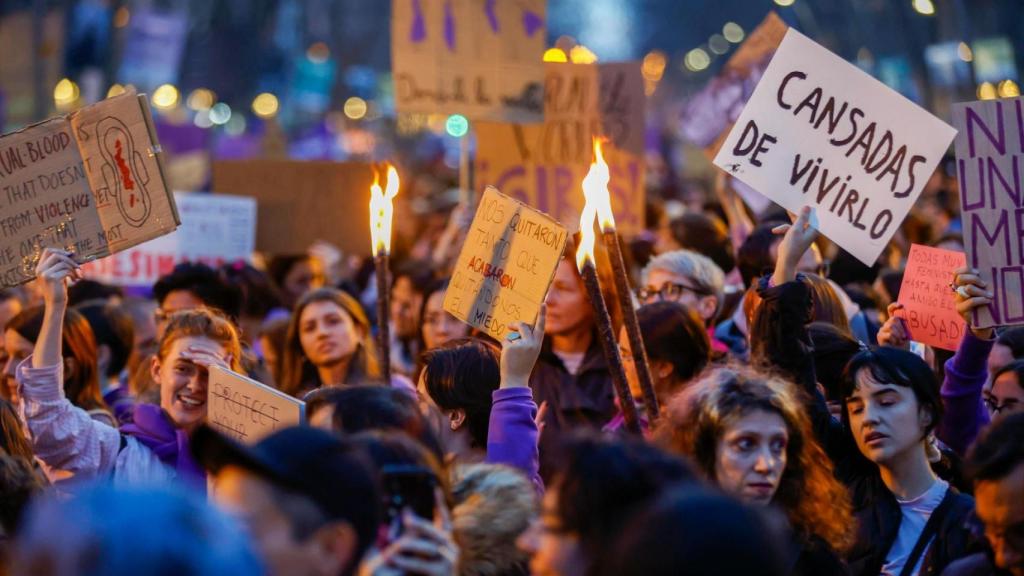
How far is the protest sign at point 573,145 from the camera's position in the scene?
9.95 metres

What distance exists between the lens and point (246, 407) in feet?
15.9

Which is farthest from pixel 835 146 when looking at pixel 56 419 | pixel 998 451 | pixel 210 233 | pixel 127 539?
pixel 210 233

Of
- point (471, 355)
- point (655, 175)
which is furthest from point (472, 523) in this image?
point (655, 175)

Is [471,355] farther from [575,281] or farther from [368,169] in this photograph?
[368,169]

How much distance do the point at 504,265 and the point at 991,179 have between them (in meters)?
1.66

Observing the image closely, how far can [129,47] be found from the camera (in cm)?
2853

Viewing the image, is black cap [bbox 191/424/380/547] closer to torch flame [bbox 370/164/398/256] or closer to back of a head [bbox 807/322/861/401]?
back of a head [bbox 807/322/861/401]

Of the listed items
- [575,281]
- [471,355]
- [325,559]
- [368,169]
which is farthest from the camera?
[368,169]

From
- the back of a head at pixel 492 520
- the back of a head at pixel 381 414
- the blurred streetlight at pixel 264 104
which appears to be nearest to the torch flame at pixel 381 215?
the back of a head at pixel 381 414

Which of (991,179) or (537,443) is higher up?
(991,179)

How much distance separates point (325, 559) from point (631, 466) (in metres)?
0.60

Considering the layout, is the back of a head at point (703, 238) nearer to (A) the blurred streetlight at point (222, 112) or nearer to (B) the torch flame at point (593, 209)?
(B) the torch flame at point (593, 209)

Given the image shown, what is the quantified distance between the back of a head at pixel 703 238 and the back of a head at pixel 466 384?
441 centimetres

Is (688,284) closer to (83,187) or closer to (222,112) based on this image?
(83,187)
